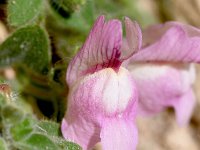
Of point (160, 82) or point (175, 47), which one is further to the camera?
point (160, 82)

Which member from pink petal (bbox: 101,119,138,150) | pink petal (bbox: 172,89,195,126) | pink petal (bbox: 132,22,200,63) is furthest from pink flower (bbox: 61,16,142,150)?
pink petal (bbox: 172,89,195,126)

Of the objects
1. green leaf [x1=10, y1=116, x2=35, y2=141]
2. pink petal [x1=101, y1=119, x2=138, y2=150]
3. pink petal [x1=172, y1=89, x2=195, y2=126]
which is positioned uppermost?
green leaf [x1=10, y1=116, x2=35, y2=141]

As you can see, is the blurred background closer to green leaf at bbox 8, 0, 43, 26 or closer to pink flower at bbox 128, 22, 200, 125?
green leaf at bbox 8, 0, 43, 26

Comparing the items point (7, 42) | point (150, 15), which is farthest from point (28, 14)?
point (150, 15)

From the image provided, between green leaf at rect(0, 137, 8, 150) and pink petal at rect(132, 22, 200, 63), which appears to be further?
pink petal at rect(132, 22, 200, 63)

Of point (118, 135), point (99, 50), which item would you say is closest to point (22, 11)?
point (99, 50)

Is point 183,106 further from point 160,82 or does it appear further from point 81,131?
point 81,131
